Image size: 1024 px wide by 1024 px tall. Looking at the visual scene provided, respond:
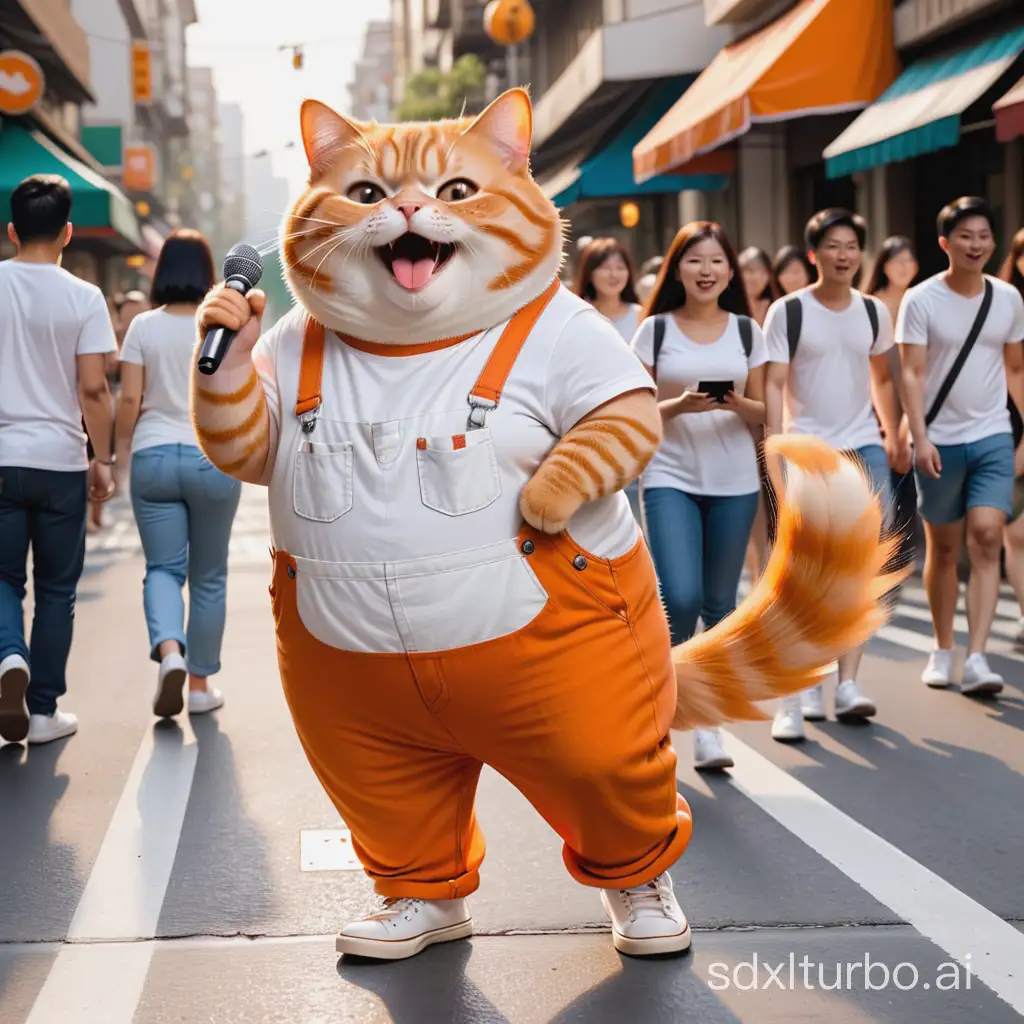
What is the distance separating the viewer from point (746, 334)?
6441 millimetres

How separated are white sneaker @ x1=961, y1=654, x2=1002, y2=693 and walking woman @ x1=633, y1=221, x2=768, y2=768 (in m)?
1.53

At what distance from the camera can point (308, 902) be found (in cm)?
464

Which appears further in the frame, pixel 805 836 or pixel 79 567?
pixel 79 567

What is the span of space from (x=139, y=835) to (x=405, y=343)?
230cm

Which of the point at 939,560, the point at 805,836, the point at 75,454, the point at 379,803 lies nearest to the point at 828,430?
the point at 939,560

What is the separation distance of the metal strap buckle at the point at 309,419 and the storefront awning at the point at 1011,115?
796cm

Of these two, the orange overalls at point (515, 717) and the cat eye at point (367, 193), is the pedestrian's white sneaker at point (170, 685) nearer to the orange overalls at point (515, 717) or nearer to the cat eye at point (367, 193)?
the orange overalls at point (515, 717)

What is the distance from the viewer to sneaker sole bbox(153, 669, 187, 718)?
6.91 m

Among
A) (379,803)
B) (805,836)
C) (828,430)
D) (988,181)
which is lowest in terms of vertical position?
(805,836)

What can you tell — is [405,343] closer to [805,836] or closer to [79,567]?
[805,836]

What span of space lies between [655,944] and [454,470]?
4.22ft

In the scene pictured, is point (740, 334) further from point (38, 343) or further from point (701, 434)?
point (38, 343)

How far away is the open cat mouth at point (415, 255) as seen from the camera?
3.66 meters

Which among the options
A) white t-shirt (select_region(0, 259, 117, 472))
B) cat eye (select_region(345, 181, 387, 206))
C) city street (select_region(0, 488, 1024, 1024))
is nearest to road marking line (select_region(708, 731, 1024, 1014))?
city street (select_region(0, 488, 1024, 1024))
